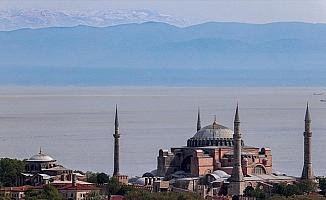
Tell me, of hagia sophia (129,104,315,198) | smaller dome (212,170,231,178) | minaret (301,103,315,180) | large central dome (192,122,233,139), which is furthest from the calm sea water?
smaller dome (212,170,231,178)

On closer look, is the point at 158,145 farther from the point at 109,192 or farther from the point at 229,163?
the point at 109,192


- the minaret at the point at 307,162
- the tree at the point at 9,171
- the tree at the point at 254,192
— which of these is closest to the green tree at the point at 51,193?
the tree at the point at 254,192

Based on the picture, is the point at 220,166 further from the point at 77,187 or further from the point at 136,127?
the point at 136,127

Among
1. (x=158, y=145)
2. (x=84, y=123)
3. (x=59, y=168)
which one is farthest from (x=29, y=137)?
(x=59, y=168)

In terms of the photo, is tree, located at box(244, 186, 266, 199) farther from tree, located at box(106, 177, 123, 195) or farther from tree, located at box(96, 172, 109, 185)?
tree, located at box(96, 172, 109, 185)

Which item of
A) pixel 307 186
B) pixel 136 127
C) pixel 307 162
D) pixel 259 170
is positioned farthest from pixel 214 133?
pixel 136 127

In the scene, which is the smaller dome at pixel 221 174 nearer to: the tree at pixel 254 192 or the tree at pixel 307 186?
the tree at pixel 254 192
